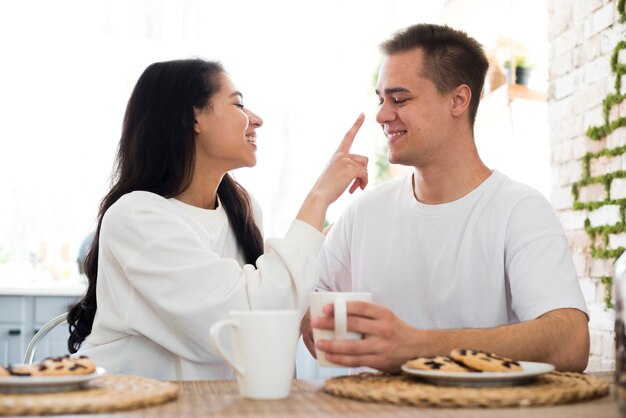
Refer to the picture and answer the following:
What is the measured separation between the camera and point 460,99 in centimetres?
196

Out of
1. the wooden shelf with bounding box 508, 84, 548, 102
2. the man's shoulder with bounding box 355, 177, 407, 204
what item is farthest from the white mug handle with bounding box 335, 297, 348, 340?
the wooden shelf with bounding box 508, 84, 548, 102

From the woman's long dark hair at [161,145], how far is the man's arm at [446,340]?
68 cm

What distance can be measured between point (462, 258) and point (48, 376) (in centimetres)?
96

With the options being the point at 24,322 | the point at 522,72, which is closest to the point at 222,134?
the point at 522,72

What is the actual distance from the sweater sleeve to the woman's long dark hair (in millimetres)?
200

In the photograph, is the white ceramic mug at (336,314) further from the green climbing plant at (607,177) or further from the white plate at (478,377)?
the green climbing plant at (607,177)

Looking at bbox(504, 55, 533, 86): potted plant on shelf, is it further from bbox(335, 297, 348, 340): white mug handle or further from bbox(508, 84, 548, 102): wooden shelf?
bbox(335, 297, 348, 340): white mug handle

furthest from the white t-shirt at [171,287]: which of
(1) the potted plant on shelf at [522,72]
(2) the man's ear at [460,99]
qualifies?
(1) the potted plant on shelf at [522,72]

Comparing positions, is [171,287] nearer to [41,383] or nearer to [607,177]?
[41,383]

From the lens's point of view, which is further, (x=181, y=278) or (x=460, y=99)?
(x=460, y=99)

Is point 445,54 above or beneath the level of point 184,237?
above

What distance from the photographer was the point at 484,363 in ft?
3.48

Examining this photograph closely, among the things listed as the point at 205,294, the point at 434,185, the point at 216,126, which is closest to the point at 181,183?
the point at 216,126

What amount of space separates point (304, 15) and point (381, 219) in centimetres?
353
